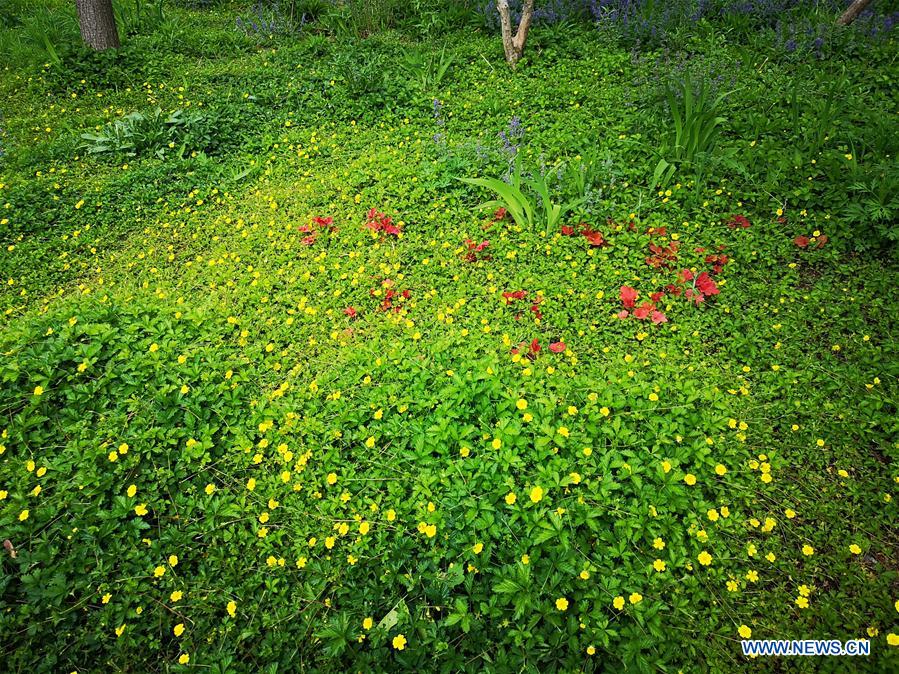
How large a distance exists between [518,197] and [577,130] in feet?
4.94

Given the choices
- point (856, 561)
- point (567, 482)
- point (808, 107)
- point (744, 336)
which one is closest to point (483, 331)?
point (567, 482)

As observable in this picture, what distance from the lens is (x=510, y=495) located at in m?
2.24

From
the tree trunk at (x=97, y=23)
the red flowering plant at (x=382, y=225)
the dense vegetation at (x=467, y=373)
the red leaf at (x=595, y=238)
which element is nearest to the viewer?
the dense vegetation at (x=467, y=373)

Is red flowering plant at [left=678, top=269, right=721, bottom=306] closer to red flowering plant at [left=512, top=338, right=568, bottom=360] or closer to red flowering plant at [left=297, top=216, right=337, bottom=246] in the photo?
red flowering plant at [left=512, top=338, right=568, bottom=360]

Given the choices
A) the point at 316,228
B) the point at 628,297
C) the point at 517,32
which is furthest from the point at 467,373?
the point at 517,32

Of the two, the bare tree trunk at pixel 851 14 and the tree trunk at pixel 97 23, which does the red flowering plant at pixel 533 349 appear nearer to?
the bare tree trunk at pixel 851 14

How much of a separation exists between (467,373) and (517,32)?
5.04 meters

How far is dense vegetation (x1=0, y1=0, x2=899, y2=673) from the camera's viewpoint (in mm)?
2072

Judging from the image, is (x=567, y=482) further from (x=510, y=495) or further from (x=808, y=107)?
(x=808, y=107)

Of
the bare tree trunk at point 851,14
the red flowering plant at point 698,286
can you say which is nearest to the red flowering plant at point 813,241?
the red flowering plant at point 698,286

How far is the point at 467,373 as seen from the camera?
281cm

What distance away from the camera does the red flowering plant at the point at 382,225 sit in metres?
4.06

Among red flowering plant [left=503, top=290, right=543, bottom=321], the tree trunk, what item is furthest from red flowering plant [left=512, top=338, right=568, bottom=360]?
the tree trunk

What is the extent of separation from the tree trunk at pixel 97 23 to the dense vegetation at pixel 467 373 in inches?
61.7
